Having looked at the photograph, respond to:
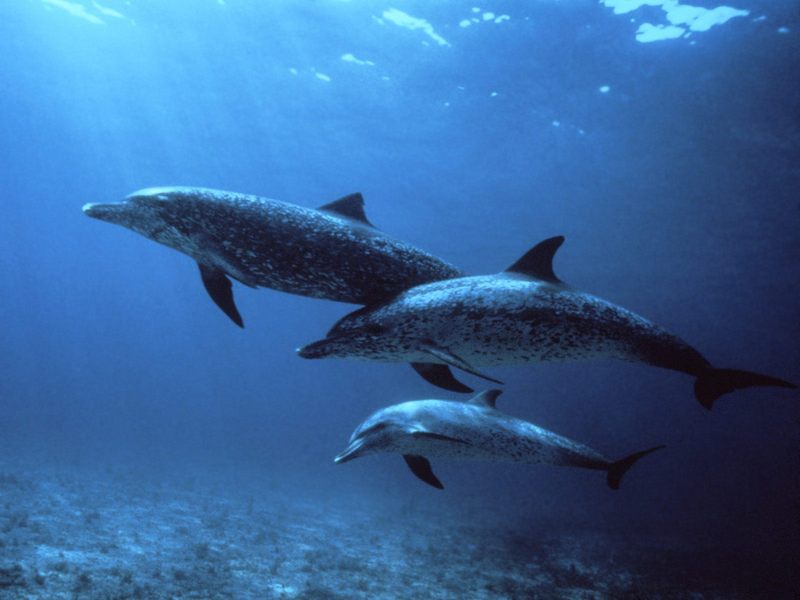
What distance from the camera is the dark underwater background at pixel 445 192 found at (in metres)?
13.5

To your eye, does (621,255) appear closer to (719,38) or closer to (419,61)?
(719,38)

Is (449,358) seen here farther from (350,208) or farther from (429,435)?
(429,435)

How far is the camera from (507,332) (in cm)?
373

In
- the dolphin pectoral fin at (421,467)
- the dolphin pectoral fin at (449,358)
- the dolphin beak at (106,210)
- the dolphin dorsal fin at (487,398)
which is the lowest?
the dolphin pectoral fin at (421,467)

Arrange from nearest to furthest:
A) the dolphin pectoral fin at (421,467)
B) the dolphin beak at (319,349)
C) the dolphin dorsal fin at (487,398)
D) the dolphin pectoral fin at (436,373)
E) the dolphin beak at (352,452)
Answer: the dolphin beak at (319,349)
the dolphin pectoral fin at (436,373)
the dolphin beak at (352,452)
the dolphin pectoral fin at (421,467)
the dolphin dorsal fin at (487,398)

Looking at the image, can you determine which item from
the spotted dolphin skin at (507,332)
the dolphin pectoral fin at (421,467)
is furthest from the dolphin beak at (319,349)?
the dolphin pectoral fin at (421,467)

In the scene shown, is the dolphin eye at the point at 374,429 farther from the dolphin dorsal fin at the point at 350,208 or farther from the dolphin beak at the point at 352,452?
the dolphin dorsal fin at the point at 350,208

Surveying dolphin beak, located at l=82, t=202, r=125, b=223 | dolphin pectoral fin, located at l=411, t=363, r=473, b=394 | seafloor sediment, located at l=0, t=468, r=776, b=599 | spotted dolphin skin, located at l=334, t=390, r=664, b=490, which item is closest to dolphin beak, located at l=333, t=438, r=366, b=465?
spotted dolphin skin, located at l=334, t=390, r=664, b=490

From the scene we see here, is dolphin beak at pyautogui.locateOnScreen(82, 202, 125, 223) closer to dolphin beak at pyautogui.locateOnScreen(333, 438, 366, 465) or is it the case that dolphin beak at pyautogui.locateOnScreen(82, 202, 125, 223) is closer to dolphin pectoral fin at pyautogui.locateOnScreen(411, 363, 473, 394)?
dolphin pectoral fin at pyautogui.locateOnScreen(411, 363, 473, 394)

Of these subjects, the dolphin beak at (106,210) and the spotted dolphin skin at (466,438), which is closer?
the dolphin beak at (106,210)

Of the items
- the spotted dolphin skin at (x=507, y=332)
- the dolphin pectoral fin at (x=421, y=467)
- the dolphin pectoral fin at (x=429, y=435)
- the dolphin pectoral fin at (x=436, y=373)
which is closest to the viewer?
the spotted dolphin skin at (x=507, y=332)

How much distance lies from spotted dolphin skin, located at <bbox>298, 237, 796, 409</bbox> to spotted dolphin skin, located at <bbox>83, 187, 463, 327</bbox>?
0.30m

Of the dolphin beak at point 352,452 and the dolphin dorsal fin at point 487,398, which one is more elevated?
the dolphin dorsal fin at point 487,398

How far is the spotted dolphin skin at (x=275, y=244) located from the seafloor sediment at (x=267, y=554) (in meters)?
7.27
